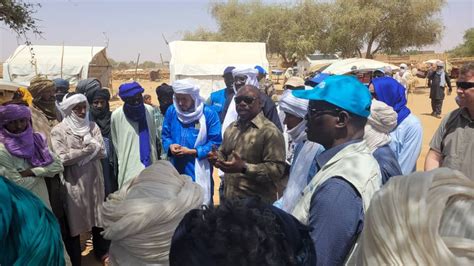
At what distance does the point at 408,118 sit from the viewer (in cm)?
395

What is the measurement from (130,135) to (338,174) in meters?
3.27

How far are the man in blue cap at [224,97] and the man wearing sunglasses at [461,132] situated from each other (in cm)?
304

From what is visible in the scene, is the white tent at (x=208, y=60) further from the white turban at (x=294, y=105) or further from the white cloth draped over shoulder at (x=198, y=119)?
the white turban at (x=294, y=105)

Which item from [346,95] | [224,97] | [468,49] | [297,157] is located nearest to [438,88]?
[224,97]

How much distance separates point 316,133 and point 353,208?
Answer: 0.51 m

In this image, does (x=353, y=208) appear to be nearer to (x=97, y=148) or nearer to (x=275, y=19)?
(x=97, y=148)

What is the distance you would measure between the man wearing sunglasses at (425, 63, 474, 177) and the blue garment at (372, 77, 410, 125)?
567 mm

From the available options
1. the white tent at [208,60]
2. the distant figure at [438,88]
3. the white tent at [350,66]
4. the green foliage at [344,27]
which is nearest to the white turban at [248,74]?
the distant figure at [438,88]

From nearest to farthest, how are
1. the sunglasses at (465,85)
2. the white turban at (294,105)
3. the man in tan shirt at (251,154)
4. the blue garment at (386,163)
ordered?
the blue garment at (386,163)
the sunglasses at (465,85)
the man in tan shirt at (251,154)
the white turban at (294,105)

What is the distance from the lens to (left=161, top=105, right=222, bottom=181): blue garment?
13.9 feet

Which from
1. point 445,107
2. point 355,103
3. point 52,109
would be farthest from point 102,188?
point 445,107

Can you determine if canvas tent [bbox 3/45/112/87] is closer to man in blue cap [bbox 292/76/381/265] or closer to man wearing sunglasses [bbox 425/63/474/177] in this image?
man wearing sunglasses [bbox 425/63/474/177]

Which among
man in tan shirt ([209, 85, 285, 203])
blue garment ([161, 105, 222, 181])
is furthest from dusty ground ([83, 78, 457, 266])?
man in tan shirt ([209, 85, 285, 203])

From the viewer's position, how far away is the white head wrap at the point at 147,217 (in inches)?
62.1
